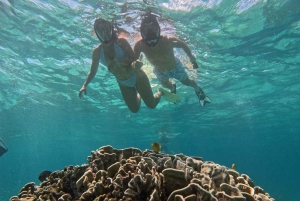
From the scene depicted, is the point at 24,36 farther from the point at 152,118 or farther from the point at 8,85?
the point at 152,118

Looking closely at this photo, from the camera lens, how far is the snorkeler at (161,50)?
7516 millimetres

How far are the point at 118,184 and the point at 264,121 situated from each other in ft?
152

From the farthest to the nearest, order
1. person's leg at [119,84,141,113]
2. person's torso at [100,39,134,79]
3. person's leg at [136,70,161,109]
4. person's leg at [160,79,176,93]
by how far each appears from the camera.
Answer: person's leg at [160,79,176,93], person's leg at [119,84,141,113], person's leg at [136,70,161,109], person's torso at [100,39,134,79]

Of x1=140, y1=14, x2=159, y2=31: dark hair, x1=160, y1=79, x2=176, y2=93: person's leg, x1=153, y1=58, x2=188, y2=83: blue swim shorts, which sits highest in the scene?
x1=140, y1=14, x2=159, y2=31: dark hair

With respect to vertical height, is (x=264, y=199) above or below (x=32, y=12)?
below

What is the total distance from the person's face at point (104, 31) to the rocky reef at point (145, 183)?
13.6 ft

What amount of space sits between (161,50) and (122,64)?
101 inches

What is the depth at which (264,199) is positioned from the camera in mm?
3438

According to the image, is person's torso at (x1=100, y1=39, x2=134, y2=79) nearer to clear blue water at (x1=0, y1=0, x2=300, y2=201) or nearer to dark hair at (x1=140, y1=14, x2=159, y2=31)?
dark hair at (x1=140, y1=14, x2=159, y2=31)

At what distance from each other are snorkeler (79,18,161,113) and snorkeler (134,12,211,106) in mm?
837

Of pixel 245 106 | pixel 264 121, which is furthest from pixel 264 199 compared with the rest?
pixel 264 121

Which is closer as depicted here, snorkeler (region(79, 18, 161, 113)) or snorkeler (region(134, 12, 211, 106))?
snorkeler (region(79, 18, 161, 113))

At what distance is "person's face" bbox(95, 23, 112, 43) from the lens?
701 centimetres

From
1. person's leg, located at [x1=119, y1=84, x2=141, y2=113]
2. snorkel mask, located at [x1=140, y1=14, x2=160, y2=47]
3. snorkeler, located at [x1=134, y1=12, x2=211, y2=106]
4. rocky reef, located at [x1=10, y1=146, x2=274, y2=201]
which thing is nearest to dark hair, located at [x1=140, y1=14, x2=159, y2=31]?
snorkeler, located at [x1=134, y1=12, x2=211, y2=106]
